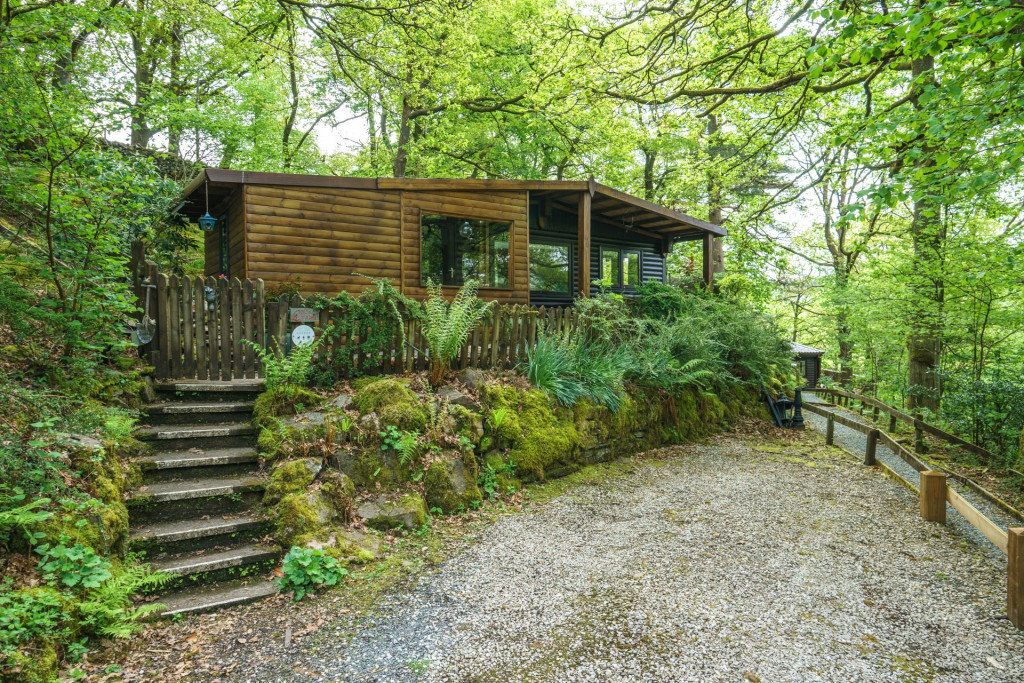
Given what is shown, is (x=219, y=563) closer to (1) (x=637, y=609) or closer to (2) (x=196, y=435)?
(2) (x=196, y=435)

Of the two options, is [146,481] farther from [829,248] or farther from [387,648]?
[829,248]

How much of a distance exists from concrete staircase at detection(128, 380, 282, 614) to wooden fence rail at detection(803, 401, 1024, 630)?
17.1ft

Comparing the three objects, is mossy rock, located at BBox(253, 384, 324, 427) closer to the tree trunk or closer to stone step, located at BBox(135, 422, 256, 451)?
stone step, located at BBox(135, 422, 256, 451)

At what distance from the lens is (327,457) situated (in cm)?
497

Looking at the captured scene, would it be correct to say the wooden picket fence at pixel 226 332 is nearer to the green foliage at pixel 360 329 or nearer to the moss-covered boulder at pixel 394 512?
the green foliage at pixel 360 329

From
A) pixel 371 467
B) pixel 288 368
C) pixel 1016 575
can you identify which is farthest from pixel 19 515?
pixel 1016 575

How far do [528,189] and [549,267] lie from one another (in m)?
3.55

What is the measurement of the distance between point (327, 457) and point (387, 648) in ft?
7.28

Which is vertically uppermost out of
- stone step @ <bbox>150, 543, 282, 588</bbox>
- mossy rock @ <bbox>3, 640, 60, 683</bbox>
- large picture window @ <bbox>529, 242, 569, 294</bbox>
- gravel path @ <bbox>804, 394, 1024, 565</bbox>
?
large picture window @ <bbox>529, 242, 569, 294</bbox>

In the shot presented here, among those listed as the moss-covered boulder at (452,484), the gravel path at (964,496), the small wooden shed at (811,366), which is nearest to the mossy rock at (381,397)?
the moss-covered boulder at (452,484)

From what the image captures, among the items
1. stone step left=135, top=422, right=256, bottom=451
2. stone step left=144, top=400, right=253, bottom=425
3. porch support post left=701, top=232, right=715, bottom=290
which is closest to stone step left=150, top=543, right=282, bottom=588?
stone step left=135, top=422, right=256, bottom=451

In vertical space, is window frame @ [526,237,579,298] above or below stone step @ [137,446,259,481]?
above

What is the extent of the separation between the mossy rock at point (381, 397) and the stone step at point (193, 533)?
1601mm

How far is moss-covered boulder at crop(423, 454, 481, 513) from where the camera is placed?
17.5 ft
